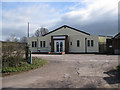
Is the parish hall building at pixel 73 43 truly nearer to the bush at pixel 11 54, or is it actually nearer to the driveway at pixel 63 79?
the bush at pixel 11 54

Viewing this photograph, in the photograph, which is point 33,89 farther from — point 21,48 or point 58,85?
point 21,48

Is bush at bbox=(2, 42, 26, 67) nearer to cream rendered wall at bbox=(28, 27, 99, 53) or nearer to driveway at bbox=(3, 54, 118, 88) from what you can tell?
driveway at bbox=(3, 54, 118, 88)

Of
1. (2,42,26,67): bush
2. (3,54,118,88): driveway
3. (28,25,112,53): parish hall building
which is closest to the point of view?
(3,54,118,88): driveway

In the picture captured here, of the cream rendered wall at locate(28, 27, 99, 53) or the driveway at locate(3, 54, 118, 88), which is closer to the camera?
the driveway at locate(3, 54, 118, 88)

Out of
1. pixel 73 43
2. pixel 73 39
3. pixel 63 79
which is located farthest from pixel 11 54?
pixel 73 39

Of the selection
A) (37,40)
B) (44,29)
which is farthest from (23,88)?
(44,29)

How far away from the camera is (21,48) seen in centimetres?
966

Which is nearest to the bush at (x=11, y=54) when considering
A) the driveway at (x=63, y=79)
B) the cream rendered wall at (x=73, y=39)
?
the driveway at (x=63, y=79)

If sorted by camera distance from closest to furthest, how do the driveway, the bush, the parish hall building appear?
the driveway
the bush
the parish hall building

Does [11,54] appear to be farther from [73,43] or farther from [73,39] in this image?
[73,39]

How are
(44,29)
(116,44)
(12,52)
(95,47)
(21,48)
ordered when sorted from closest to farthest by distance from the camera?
1. (12,52)
2. (21,48)
3. (116,44)
4. (95,47)
5. (44,29)

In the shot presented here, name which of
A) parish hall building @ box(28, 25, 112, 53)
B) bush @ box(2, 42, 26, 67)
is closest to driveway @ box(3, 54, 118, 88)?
bush @ box(2, 42, 26, 67)

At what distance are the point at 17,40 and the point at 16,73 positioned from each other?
2.91 meters

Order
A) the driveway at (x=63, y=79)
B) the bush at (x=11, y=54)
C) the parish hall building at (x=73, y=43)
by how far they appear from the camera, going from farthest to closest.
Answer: the parish hall building at (x=73, y=43), the bush at (x=11, y=54), the driveway at (x=63, y=79)
